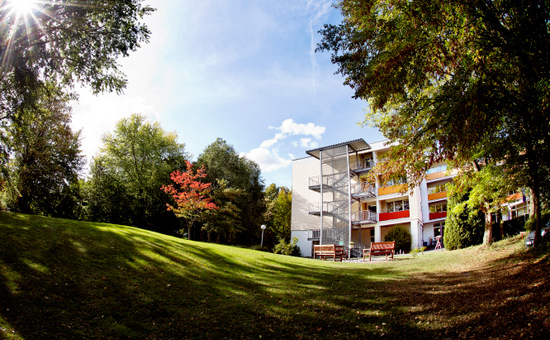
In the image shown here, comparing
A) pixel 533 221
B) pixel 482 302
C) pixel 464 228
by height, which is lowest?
pixel 482 302

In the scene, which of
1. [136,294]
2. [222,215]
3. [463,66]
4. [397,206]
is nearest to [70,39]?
[136,294]

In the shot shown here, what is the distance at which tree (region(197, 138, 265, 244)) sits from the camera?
36906mm

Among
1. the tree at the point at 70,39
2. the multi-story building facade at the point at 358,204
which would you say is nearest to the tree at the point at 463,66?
the tree at the point at 70,39

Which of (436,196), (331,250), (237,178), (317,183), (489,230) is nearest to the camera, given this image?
(489,230)

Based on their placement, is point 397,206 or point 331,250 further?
point 397,206

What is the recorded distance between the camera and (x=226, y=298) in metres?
6.30

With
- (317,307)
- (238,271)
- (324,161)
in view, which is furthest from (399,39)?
(324,161)

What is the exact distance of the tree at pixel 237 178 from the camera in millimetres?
36906

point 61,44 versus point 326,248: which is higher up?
point 61,44

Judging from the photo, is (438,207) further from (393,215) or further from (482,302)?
(482,302)

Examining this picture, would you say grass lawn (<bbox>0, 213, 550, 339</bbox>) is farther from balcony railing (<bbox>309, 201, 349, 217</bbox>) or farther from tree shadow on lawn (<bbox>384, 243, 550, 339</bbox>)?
balcony railing (<bbox>309, 201, 349, 217</bbox>)

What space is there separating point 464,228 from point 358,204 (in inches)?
677

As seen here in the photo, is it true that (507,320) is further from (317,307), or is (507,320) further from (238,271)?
(238,271)

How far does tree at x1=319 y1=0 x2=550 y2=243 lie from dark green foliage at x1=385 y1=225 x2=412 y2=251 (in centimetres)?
2051
